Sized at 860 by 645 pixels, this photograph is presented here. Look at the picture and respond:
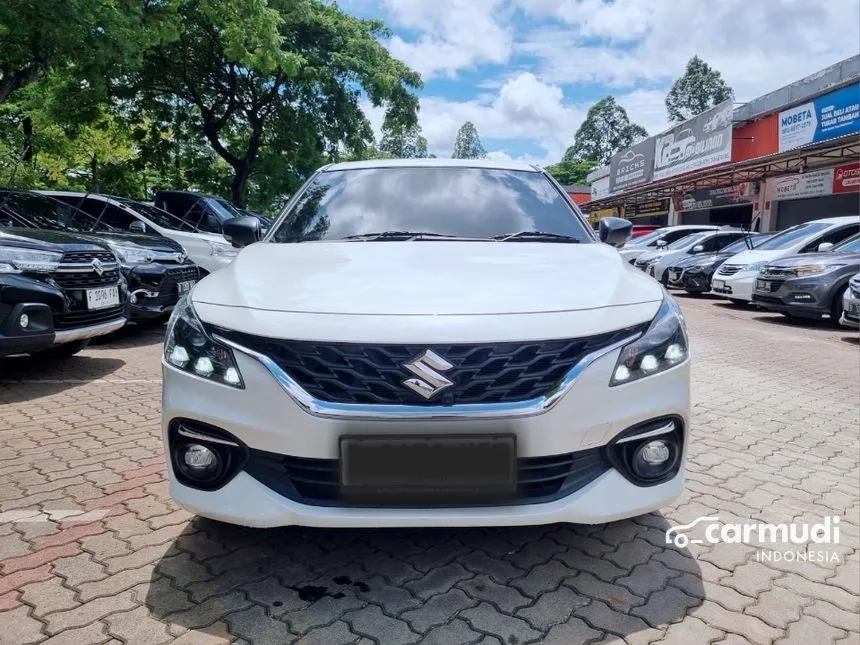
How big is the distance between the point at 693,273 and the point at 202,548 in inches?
509

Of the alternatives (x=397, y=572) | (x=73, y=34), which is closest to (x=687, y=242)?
(x=73, y=34)

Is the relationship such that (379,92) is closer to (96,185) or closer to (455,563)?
(96,185)

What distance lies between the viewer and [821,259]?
358 inches

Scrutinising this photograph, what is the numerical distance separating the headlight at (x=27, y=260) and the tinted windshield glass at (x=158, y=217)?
422 centimetres

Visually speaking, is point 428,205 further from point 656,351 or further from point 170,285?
point 170,285

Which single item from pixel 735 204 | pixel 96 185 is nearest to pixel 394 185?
pixel 96 185

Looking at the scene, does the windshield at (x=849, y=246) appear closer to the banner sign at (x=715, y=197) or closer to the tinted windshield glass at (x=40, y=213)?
the tinted windshield glass at (x=40, y=213)

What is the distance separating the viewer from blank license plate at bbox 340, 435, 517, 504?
6.20ft

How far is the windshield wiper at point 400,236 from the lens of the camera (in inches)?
116

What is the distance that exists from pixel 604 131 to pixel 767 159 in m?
64.5

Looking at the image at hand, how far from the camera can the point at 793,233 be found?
11.7m

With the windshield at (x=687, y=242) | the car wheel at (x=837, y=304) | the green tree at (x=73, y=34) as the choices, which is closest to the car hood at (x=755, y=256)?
the car wheel at (x=837, y=304)

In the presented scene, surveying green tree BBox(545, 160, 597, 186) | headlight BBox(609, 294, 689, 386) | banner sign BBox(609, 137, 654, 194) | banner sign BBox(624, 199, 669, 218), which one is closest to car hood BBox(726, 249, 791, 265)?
headlight BBox(609, 294, 689, 386)

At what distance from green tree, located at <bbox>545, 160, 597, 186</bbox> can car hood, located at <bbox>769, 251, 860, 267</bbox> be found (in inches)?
2421
